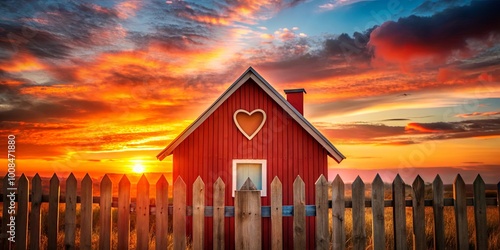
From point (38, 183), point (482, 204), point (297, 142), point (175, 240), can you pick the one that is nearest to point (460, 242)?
point (482, 204)

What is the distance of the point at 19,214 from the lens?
853 centimetres

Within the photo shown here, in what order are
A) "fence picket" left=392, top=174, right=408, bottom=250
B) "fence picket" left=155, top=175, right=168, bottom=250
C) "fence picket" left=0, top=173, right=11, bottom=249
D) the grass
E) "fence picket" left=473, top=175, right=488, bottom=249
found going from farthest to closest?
1. the grass
2. "fence picket" left=473, top=175, right=488, bottom=249
3. "fence picket" left=0, top=173, right=11, bottom=249
4. "fence picket" left=392, top=174, right=408, bottom=250
5. "fence picket" left=155, top=175, right=168, bottom=250

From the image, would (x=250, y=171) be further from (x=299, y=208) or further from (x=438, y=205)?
(x=438, y=205)

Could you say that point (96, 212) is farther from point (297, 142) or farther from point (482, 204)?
point (482, 204)

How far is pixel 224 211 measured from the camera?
26.2 feet

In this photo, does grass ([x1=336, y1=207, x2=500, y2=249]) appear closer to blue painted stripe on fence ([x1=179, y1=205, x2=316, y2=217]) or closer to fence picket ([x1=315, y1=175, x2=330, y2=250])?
fence picket ([x1=315, y1=175, x2=330, y2=250])

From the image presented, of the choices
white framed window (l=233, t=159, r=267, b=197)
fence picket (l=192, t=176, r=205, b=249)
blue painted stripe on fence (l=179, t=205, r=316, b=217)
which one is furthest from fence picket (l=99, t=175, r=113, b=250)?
white framed window (l=233, t=159, r=267, b=197)

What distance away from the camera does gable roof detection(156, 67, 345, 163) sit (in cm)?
1416

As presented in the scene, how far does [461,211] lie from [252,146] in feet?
24.0

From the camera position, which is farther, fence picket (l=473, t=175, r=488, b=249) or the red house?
the red house

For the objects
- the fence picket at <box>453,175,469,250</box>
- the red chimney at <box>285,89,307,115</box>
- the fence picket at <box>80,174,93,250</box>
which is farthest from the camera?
the red chimney at <box>285,89,307,115</box>

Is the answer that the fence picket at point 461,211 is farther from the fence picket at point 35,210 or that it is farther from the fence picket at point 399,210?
the fence picket at point 35,210

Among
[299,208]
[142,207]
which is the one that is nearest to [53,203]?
[142,207]

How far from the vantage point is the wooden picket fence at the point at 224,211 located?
7938mm
